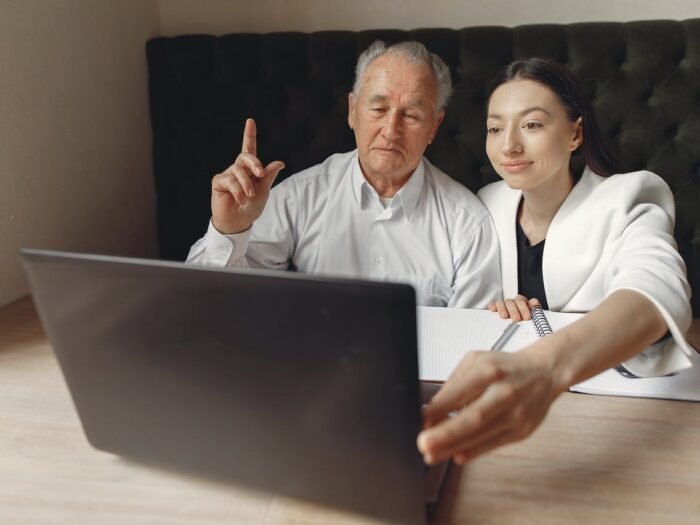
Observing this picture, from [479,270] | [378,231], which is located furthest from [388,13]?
[479,270]

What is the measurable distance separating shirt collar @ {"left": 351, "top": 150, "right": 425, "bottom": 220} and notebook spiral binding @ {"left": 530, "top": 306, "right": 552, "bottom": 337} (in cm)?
44

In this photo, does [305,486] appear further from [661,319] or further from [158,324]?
[661,319]

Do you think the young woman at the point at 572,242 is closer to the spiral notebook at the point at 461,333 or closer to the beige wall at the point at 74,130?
the spiral notebook at the point at 461,333

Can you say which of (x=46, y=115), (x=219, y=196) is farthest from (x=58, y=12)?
(x=219, y=196)

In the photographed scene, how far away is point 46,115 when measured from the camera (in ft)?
4.28

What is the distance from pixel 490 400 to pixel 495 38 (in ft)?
4.00

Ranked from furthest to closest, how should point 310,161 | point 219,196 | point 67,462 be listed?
point 310,161 → point 219,196 → point 67,462

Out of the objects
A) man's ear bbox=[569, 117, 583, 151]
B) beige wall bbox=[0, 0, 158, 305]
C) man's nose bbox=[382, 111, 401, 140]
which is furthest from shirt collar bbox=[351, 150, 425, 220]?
beige wall bbox=[0, 0, 158, 305]

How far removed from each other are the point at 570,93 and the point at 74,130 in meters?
1.10

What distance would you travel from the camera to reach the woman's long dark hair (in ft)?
3.73

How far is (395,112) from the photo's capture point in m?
1.27

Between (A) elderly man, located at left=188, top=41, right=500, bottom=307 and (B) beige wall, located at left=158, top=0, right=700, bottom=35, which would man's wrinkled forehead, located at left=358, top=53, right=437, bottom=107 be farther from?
(B) beige wall, located at left=158, top=0, right=700, bottom=35

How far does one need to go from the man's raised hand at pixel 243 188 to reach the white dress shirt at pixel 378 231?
191 mm

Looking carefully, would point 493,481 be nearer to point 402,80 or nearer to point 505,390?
point 505,390
